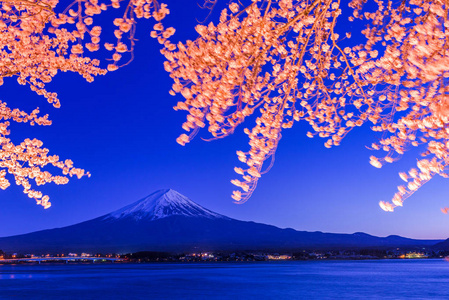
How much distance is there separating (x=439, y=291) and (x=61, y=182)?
37.9 meters

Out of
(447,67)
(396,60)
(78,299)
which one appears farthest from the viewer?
(78,299)

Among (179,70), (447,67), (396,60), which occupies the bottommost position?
(447,67)

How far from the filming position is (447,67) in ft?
7.64

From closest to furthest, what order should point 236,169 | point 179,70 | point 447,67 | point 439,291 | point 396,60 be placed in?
point 447,67, point 396,60, point 179,70, point 236,169, point 439,291

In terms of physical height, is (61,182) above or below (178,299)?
above

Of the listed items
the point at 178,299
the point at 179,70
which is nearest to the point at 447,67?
the point at 179,70

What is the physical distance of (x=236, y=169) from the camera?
199 inches

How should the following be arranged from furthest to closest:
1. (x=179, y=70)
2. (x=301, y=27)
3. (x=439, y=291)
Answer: (x=439, y=291) < (x=179, y=70) < (x=301, y=27)

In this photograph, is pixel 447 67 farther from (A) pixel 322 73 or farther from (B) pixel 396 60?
(A) pixel 322 73

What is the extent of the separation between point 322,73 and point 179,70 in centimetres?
177

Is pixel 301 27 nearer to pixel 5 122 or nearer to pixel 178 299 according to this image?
pixel 5 122

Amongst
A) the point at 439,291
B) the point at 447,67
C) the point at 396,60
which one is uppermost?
the point at 396,60

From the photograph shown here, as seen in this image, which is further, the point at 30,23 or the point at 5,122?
the point at 5,122

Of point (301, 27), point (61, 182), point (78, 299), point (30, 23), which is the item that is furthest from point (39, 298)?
point (301, 27)
